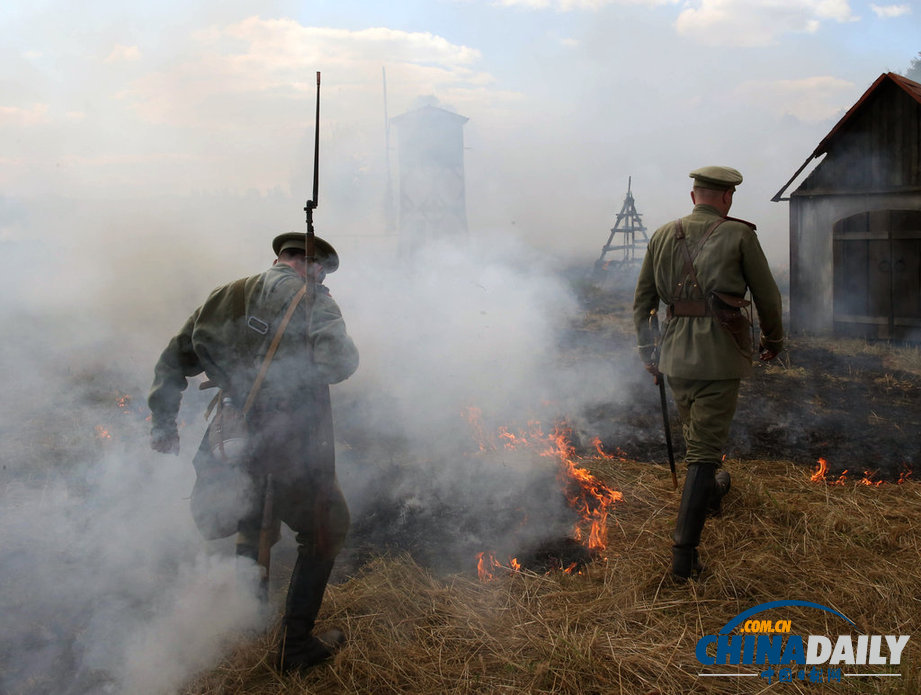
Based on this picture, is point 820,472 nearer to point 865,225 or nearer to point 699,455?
point 699,455

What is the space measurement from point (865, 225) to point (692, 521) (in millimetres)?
8005

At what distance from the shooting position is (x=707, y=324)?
3188mm

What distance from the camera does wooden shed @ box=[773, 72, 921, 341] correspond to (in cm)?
854

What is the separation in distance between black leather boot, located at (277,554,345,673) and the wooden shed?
915 centimetres

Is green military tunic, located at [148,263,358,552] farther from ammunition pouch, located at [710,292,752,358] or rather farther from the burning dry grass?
ammunition pouch, located at [710,292,752,358]

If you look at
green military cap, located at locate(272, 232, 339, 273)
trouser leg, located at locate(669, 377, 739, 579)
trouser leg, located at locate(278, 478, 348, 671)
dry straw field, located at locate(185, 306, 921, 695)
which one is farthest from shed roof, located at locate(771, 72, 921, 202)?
trouser leg, located at locate(278, 478, 348, 671)

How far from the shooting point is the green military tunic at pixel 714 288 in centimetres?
314

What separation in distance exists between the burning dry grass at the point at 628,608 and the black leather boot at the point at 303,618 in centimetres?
6

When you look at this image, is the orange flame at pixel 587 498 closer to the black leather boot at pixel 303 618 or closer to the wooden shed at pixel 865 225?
the black leather boot at pixel 303 618

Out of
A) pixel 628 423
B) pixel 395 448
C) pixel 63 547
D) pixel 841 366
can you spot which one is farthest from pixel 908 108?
pixel 63 547

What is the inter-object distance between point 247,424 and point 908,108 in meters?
9.66

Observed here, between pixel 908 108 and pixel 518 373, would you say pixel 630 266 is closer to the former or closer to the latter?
pixel 908 108

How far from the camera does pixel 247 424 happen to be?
8.61ft

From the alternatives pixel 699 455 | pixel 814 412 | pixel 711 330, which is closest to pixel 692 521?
pixel 699 455
